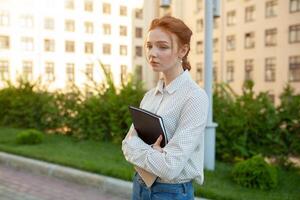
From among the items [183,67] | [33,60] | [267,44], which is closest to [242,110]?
[183,67]

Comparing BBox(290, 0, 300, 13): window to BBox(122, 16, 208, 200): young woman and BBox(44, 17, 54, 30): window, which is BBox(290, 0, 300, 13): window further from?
BBox(122, 16, 208, 200): young woman

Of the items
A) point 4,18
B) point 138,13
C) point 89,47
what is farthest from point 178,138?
point 138,13

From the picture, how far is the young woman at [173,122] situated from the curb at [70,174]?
347 centimetres

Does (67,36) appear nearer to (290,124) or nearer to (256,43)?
(256,43)

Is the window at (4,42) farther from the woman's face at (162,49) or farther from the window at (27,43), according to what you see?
the woman's face at (162,49)

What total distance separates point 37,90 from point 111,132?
4161 millimetres

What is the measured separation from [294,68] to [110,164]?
1407 inches

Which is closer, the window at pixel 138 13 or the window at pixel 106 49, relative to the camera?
the window at pixel 106 49

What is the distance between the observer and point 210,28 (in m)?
6.49

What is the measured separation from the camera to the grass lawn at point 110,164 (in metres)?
5.23

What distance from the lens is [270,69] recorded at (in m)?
41.4

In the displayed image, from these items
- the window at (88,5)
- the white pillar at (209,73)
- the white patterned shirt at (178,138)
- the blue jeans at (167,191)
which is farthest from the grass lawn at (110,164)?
the window at (88,5)

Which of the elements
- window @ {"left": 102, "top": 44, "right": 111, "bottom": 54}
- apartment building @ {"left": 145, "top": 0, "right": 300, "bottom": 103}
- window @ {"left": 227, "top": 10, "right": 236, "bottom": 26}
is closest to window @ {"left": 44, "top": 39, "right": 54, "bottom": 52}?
window @ {"left": 102, "top": 44, "right": 111, "bottom": 54}

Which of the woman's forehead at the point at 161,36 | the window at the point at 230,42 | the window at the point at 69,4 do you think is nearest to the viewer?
the woman's forehead at the point at 161,36
